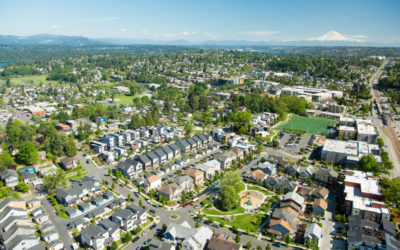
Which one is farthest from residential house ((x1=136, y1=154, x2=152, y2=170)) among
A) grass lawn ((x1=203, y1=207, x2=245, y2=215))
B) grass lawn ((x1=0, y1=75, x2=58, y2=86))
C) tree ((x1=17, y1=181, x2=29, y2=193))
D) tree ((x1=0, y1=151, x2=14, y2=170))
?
grass lawn ((x1=0, y1=75, x2=58, y2=86))

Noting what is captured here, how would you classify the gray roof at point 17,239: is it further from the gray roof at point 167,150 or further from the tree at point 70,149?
the gray roof at point 167,150

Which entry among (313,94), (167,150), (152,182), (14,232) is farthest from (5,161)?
(313,94)

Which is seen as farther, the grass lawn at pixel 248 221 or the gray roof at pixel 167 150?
the gray roof at pixel 167 150

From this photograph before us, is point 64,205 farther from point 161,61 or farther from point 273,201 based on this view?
point 161,61

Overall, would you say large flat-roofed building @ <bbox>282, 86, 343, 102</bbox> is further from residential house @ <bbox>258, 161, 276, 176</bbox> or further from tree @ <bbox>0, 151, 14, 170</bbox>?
tree @ <bbox>0, 151, 14, 170</bbox>

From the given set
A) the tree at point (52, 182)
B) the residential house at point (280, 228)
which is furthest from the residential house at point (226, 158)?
the tree at point (52, 182)

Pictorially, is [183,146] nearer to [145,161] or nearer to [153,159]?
[153,159]

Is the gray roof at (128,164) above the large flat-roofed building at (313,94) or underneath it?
underneath

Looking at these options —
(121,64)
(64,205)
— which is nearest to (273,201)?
(64,205)

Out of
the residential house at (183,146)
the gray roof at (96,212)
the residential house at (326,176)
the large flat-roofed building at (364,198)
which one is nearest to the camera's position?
the large flat-roofed building at (364,198)
